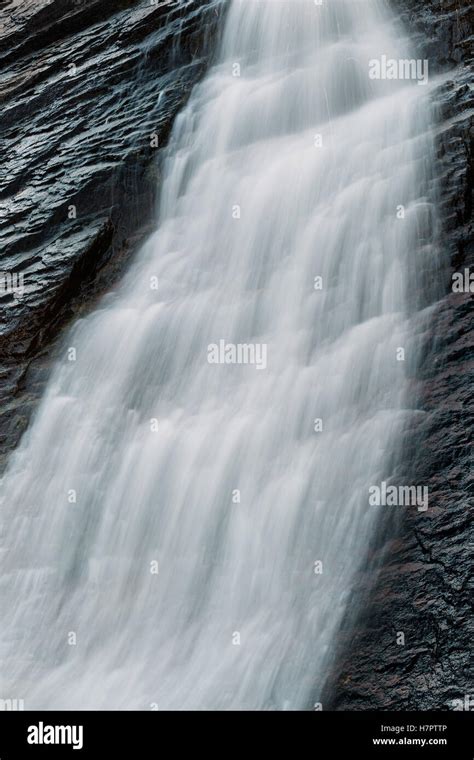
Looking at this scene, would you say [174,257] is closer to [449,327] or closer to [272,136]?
[272,136]

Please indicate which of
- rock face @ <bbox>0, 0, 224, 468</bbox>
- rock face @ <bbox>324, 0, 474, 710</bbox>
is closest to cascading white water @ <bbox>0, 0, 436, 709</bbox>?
rock face @ <bbox>324, 0, 474, 710</bbox>

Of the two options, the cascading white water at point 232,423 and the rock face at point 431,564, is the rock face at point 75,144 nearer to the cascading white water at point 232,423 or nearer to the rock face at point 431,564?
the cascading white water at point 232,423

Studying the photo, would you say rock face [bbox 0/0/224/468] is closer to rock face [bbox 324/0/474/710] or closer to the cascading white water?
the cascading white water

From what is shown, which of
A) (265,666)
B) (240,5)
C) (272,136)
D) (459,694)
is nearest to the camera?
(459,694)

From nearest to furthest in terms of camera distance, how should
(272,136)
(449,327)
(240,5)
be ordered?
(449,327) → (272,136) → (240,5)

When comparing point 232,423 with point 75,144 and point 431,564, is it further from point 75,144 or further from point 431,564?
point 75,144

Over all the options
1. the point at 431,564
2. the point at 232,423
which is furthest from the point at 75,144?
the point at 431,564

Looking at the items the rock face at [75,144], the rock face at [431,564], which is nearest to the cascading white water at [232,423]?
the rock face at [431,564]
